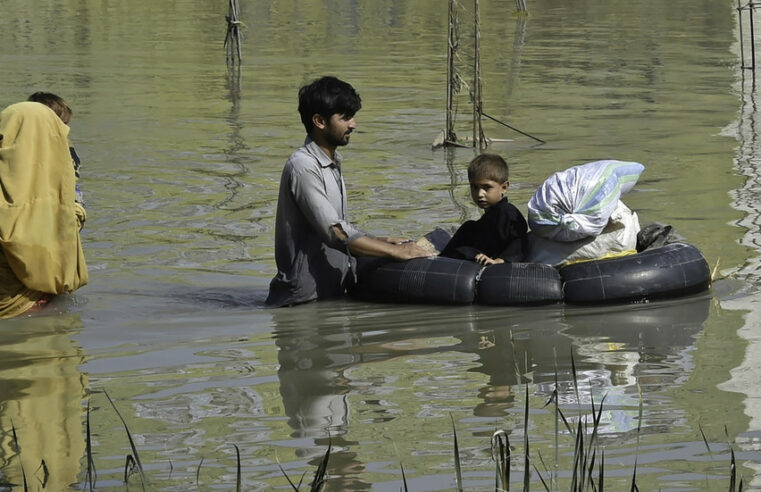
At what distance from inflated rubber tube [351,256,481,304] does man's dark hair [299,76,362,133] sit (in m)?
1.05

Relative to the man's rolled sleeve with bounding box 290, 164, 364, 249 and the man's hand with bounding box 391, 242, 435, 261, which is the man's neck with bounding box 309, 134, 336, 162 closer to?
the man's rolled sleeve with bounding box 290, 164, 364, 249

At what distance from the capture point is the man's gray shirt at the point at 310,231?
7551mm

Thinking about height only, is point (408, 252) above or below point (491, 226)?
below

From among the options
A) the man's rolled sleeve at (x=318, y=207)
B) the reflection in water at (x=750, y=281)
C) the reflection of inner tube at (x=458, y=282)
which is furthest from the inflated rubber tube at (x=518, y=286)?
the reflection in water at (x=750, y=281)

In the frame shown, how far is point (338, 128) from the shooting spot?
24.9 ft

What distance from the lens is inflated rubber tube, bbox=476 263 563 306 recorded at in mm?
7789

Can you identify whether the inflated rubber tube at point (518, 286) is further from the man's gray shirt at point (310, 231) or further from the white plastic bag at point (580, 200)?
the man's gray shirt at point (310, 231)

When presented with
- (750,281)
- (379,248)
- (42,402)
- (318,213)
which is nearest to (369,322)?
(379,248)

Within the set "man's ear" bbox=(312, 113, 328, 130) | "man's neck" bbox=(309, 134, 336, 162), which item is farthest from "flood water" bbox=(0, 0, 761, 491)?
"man's ear" bbox=(312, 113, 328, 130)

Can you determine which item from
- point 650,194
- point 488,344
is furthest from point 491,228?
point 650,194

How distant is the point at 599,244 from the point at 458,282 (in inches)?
37.2

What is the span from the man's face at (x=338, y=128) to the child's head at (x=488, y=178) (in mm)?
758

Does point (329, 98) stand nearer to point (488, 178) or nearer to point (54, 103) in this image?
point (488, 178)

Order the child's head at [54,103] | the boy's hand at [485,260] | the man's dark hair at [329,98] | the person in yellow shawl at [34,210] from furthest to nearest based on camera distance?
the child's head at [54,103], the boy's hand at [485,260], the person in yellow shawl at [34,210], the man's dark hair at [329,98]
